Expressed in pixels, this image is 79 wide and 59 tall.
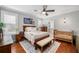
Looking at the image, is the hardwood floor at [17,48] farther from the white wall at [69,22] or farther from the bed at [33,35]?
the white wall at [69,22]

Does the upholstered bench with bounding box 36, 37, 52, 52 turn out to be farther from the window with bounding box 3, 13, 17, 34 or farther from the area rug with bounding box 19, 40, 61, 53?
the window with bounding box 3, 13, 17, 34

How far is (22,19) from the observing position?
1.89 metres

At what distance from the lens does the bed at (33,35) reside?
6.04 ft

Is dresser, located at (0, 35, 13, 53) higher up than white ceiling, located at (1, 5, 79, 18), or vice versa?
white ceiling, located at (1, 5, 79, 18)

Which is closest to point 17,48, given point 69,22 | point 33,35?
point 33,35

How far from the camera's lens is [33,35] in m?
1.85

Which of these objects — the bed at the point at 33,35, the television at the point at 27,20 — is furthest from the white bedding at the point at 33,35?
the television at the point at 27,20

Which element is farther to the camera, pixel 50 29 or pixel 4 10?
pixel 50 29

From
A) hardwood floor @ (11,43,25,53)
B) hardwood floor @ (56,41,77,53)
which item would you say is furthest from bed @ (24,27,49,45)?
hardwood floor @ (56,41,77,53)

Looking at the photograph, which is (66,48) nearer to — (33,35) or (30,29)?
(33,35)

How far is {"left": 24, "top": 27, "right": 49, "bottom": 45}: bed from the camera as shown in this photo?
1841 millimetres
